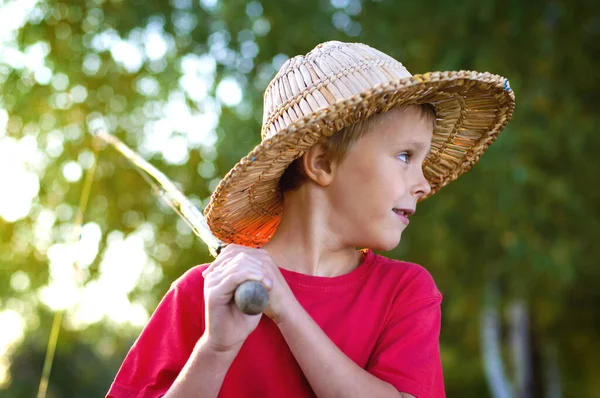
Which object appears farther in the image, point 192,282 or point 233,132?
point 233,132

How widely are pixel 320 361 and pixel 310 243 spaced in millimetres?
347

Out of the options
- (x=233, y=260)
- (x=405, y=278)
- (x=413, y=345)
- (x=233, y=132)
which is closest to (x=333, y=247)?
(x=405, y=278)

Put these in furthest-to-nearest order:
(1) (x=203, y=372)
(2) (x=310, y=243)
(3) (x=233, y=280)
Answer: (2) (x=310, y=243) → (1) (x=203, y=372) → (3) (x=233, y=280)

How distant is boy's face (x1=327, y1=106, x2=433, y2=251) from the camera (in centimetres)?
184

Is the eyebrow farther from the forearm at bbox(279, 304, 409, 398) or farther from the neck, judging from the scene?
the forearm at bbox(279, 304, 409, 398)

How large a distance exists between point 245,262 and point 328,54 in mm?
629

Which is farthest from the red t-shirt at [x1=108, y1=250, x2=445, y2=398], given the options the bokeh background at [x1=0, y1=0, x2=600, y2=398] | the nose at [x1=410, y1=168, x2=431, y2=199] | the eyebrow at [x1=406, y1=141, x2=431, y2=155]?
the bokeh background at [x1=0, y1=0, x2=600, y2=398]

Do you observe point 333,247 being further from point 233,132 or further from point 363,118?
point 233,132

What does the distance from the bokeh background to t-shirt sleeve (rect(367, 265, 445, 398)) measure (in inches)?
145

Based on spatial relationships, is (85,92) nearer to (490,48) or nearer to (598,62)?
(490,48)

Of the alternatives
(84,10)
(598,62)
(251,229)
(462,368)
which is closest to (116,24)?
(84,10)

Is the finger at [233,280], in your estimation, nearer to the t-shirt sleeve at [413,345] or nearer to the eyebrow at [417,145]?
the t-shirt sleeve at [413,345]

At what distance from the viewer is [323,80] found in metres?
1.86

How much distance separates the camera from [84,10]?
6766mm
